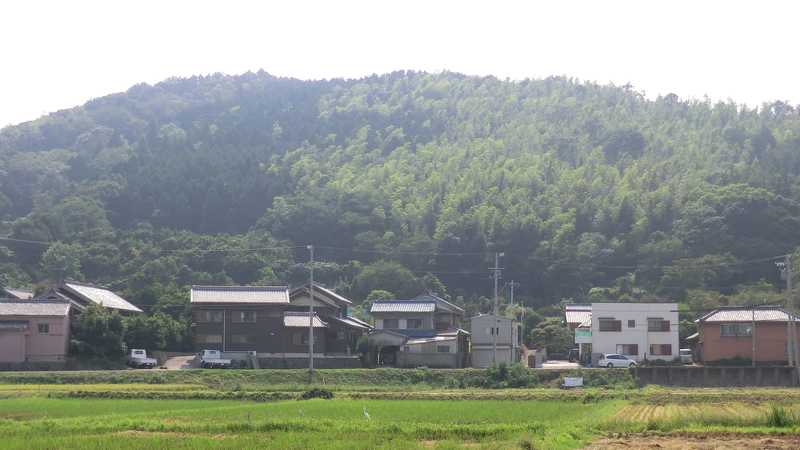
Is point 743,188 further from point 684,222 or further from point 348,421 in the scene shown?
point 348,421

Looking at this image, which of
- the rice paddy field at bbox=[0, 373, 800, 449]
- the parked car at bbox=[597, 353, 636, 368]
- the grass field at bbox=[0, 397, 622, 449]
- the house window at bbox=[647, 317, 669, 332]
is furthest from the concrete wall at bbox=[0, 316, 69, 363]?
the house window at bbox=[647, 317, 669, 332]

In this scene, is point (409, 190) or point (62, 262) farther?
point (409, 190)

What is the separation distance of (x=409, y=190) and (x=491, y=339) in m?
55.7

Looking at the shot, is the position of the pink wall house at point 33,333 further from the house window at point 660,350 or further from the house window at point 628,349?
the house window at point 660,350

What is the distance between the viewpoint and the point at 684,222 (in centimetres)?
8950

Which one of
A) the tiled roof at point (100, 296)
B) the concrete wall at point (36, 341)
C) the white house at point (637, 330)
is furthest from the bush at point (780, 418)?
the tiled roof at point (100, 296)

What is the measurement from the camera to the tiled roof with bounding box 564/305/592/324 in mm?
69875

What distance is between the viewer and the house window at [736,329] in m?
55.2

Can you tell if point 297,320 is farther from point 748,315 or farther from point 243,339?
point 748,315

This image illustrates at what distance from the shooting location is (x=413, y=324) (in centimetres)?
6481

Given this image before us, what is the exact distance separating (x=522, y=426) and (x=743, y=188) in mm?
72699

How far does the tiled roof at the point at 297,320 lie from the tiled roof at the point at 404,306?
6.33m

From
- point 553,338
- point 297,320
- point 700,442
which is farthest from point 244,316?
point 700,442

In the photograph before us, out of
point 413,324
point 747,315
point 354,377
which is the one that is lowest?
point 354,377
